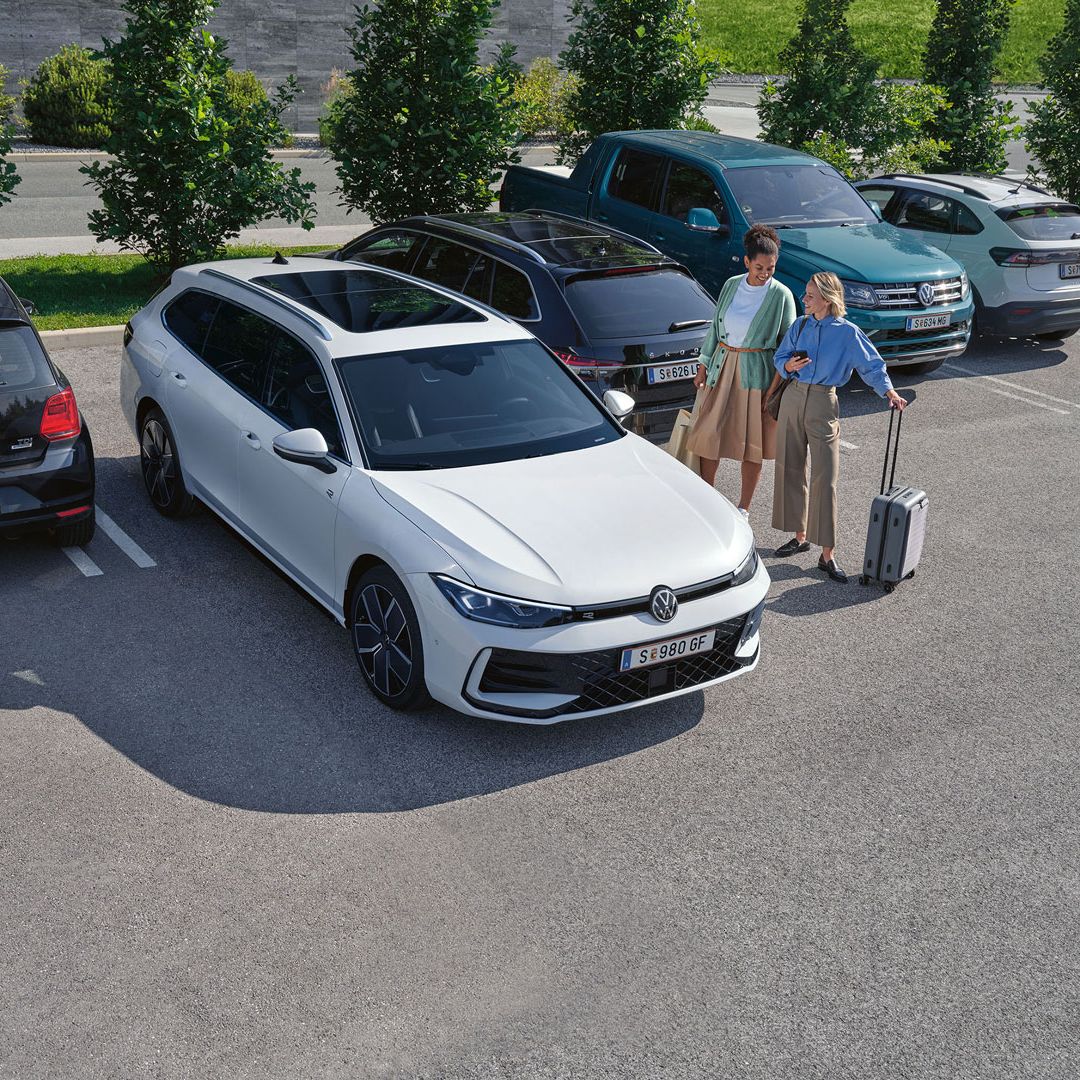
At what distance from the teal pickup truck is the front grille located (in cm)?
669

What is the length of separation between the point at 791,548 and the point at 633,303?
2274 millimetres

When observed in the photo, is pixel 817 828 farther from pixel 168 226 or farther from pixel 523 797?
pixel 168 226

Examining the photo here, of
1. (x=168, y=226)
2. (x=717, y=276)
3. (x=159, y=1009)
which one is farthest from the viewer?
(x=168, y=226)

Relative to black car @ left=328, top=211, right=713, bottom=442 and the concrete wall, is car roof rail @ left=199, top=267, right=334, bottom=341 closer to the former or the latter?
black car @ left=328, top=211, right=713, bottom=442

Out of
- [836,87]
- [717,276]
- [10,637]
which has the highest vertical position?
[836,87]

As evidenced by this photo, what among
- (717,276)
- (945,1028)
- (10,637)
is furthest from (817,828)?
(717,276)

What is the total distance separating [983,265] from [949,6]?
8.27m

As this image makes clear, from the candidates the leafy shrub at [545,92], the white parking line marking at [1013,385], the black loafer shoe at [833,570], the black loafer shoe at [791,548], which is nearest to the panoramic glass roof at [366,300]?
the black loafer shoe at [791,548]

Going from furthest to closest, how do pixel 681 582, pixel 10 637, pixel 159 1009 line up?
pixel 10 637 → pixel 681 582 → pixel 159 1009

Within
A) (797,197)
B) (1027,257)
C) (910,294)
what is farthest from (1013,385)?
(797,197)

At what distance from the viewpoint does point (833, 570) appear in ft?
26.4

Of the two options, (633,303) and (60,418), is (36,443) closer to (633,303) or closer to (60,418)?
(60,418)

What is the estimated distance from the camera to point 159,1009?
170 inches

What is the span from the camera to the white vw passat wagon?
572cm
